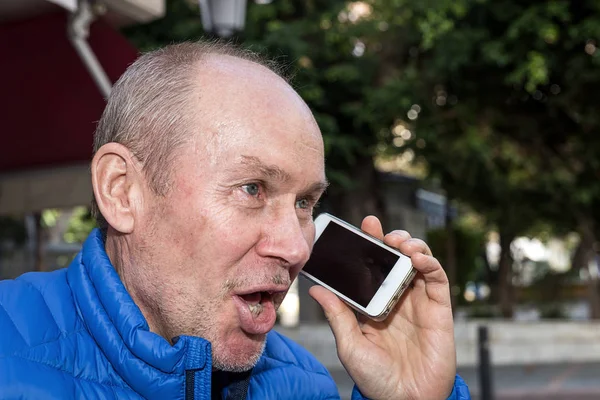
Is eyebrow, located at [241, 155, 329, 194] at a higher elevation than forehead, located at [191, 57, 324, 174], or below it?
below

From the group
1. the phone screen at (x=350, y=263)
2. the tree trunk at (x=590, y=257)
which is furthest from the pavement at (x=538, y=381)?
the phone screen at (x=350, y=263)

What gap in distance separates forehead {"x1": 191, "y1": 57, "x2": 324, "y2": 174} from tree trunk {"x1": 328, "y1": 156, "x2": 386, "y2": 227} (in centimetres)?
1220

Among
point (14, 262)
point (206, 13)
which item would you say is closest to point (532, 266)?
point (14, 262)

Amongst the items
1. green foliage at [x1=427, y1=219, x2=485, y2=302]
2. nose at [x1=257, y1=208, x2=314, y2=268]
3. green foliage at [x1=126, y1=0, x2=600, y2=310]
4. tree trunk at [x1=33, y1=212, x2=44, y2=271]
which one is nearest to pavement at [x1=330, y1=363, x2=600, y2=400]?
green foliage at [x1=126, y1=0, x2=600, y2=310]

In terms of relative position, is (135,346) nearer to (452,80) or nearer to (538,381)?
(452,80)

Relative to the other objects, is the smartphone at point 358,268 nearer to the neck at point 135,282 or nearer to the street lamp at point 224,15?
the neck at point 135,282

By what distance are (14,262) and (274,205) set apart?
31.4 ft

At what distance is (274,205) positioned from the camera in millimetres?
1525

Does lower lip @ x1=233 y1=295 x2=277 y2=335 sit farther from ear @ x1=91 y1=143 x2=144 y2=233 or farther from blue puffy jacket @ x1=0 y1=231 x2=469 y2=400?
ear @ x1=91 y1=143 x2=144 y2=233

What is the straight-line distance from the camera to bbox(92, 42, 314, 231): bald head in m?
1.50

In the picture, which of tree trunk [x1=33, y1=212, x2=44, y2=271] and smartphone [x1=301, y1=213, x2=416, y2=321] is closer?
smartphone [x1=301, y1=213, x2=416, y2=321]

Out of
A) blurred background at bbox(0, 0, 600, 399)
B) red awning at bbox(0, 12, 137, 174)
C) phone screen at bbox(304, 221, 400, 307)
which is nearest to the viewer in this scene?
phone screen at bbox(304, 221, 400, 307)

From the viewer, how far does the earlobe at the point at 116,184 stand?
1542 millimetres

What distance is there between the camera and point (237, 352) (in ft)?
4.97
